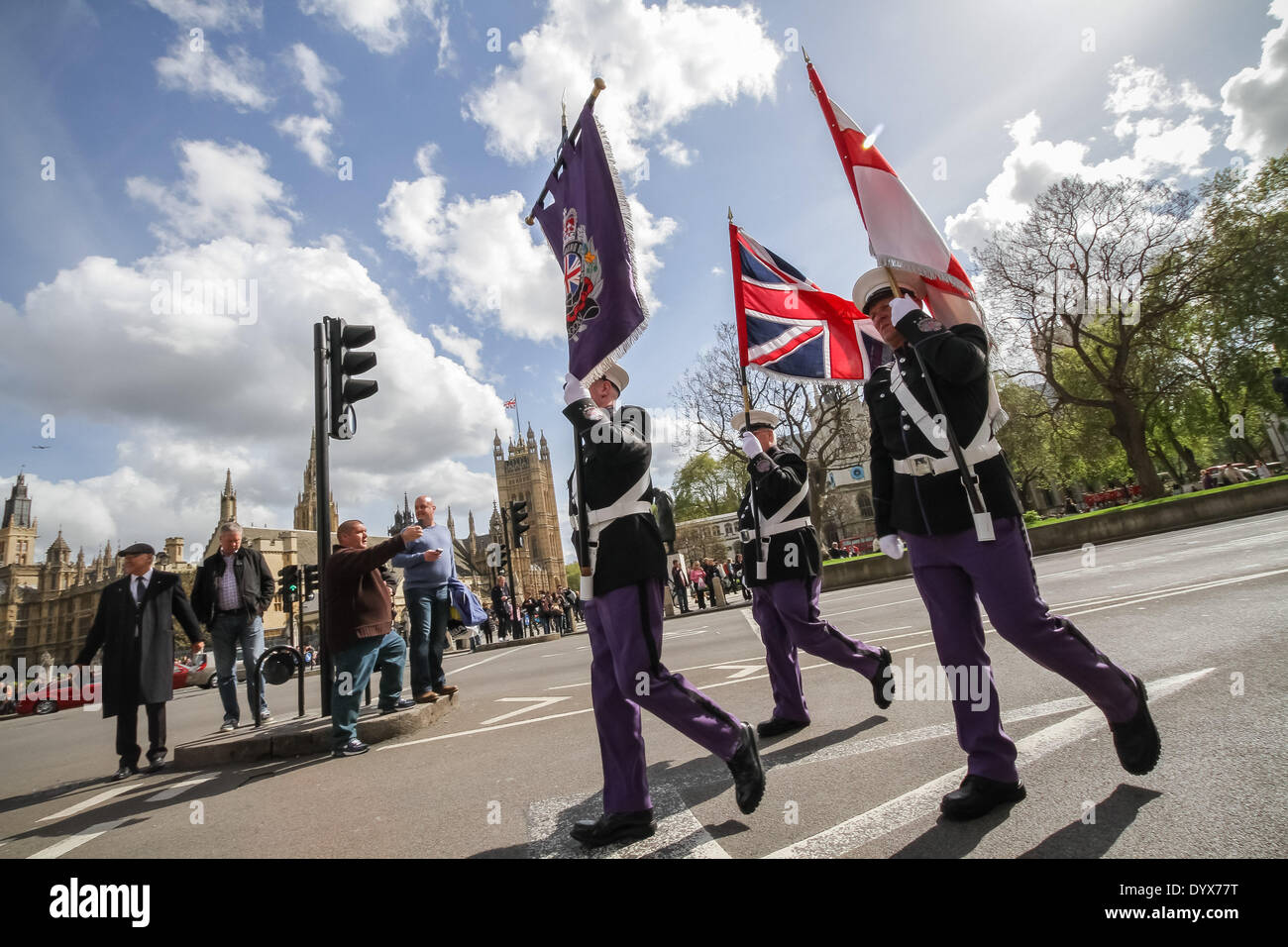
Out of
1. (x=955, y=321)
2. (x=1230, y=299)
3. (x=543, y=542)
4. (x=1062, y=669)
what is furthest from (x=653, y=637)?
(x=543, y=542)

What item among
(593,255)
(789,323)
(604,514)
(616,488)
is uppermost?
(789,323)

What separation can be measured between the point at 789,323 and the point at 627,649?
485cm

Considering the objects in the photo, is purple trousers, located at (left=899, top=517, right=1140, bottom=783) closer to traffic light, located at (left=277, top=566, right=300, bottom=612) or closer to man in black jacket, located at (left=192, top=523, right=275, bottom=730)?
man in black jacket, located at (left=192, top=523, right=275, bottom=730)

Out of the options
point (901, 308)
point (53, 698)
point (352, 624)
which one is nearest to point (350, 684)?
point (352, 624)

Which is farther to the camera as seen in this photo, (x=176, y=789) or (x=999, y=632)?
(x=176, y=789)

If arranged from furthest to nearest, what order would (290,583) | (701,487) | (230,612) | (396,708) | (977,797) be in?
(701,487), (290,583), (230,612), (396,708), (977,797)

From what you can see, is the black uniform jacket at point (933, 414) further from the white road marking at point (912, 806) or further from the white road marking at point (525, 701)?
the white road marking at point (525, 701)

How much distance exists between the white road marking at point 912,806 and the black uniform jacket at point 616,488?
1.20 m

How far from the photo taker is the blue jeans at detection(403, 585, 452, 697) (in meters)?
6.68

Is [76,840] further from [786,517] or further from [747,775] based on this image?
[786,517]

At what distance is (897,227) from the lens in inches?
147

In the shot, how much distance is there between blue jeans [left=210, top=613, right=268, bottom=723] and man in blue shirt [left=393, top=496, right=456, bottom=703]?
164cm

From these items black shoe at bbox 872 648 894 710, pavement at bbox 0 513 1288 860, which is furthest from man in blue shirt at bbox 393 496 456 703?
black shoe at bbox 872 648 894 710

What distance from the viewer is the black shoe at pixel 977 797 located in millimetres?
2387
